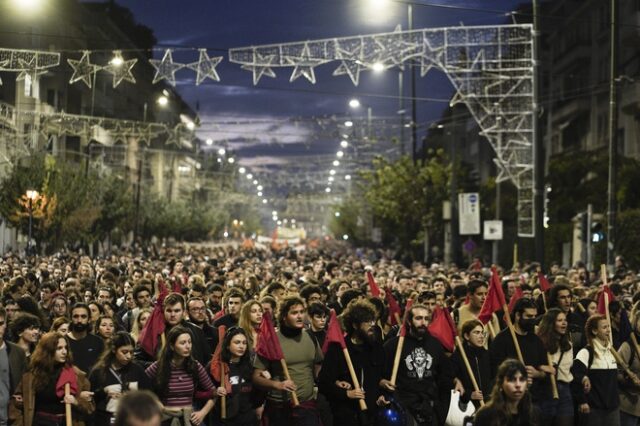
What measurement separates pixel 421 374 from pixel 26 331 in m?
3.44

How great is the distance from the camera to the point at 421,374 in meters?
10.3

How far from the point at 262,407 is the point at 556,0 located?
214 feet

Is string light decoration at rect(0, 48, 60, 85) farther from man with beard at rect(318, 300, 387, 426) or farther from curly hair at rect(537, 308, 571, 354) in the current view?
man with beard at rect(318, 300, 387, 426)

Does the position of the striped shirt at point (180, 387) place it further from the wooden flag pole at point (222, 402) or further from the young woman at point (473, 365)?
the young woman at point (473, 365)

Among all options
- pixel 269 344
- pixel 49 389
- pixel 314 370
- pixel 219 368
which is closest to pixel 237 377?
pixel 219 368

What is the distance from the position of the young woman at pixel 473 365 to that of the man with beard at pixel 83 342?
3197mm

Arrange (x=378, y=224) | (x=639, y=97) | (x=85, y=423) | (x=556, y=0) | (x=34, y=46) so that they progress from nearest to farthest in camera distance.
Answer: (x=85, y=423), (x=639, y=97), (x=34, y=46), (x=378, y=224), (x=556, y=0)

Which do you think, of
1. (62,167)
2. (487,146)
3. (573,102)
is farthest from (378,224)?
(487,146)

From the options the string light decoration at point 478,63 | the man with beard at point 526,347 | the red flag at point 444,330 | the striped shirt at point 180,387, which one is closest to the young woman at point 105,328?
the striped shirt at point 180,387

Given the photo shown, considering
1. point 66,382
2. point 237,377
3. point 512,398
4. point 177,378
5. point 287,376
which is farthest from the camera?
point 237,377

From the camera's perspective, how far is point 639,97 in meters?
48.0

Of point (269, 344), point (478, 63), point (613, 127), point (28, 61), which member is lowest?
point (269, 344)

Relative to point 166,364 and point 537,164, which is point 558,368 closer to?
point 166,364

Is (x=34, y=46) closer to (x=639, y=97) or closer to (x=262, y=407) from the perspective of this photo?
(x=639, y=97)
